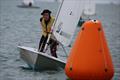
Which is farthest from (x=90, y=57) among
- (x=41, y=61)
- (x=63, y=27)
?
(x=63, y=27)

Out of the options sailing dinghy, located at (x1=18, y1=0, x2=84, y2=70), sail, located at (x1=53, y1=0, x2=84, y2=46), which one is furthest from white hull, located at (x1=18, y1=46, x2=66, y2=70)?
sail, located at (x1=53, y1=0, x2=84, y2=46)

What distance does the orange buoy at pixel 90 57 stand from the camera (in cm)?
1180

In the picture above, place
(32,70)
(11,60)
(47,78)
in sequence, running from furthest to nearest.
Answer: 1. (11,60)
2. (32,70)
3. (47,78)

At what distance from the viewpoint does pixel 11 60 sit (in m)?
19.0

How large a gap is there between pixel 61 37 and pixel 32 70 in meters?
1.34

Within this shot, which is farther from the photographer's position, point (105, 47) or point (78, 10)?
point (78, 10)

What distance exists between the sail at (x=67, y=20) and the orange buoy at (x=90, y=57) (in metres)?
3.90

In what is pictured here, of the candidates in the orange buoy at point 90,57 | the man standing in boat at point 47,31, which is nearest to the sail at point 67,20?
the man standing in boat at point 47,31

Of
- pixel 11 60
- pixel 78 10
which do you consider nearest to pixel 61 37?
pixel 78 10

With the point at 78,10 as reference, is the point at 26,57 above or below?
below

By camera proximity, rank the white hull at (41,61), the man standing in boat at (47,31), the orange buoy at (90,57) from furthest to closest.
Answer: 1. the man standing in boat at (47,31)
2. the white hull at (41,61)
3. the orange buoy at (90,57)

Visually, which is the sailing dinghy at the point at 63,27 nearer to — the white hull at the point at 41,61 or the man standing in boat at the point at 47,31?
the white hull at the point at 41,61

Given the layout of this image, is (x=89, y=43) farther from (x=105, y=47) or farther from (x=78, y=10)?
(x=78, y=10)

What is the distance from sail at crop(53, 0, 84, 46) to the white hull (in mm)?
800
